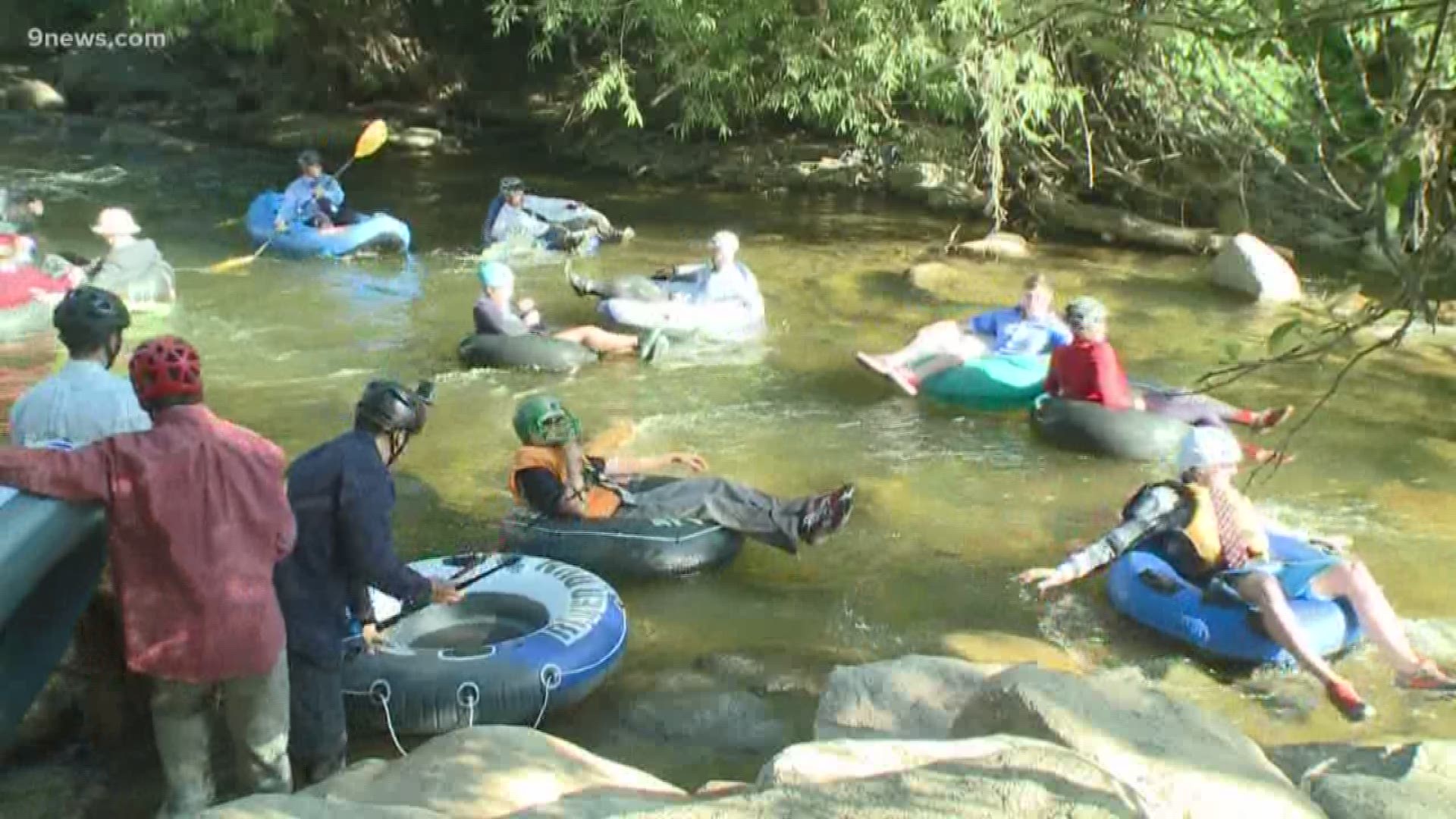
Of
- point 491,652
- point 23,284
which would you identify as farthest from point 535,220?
point 491,652

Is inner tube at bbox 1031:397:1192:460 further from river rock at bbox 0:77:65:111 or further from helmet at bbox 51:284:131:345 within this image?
river rock at bbox 0:77:65:111

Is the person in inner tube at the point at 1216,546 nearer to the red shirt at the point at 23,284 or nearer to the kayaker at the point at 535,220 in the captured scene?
the red shirt at the point at 23,284

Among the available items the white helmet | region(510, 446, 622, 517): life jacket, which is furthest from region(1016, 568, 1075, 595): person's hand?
region(510, 446, 622, 517): life jacket

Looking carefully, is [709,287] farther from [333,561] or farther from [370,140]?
[333,561]

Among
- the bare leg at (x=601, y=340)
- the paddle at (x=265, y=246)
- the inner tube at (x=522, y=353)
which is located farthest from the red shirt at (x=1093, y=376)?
the paddle at (x=265, y=246)

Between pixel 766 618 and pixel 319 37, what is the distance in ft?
63.1

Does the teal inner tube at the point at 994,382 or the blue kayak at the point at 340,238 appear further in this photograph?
the blue kayak at the point at 340,238

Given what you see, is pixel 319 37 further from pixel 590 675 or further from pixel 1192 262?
pixel 590 675

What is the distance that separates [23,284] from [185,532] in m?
7.90

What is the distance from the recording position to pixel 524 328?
10562 millimetres

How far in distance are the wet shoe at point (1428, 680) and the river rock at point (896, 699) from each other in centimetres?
193

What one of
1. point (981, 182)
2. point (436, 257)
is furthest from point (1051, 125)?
point (436, 257)

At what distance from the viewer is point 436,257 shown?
14242 mm

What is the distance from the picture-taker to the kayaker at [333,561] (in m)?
4.43
